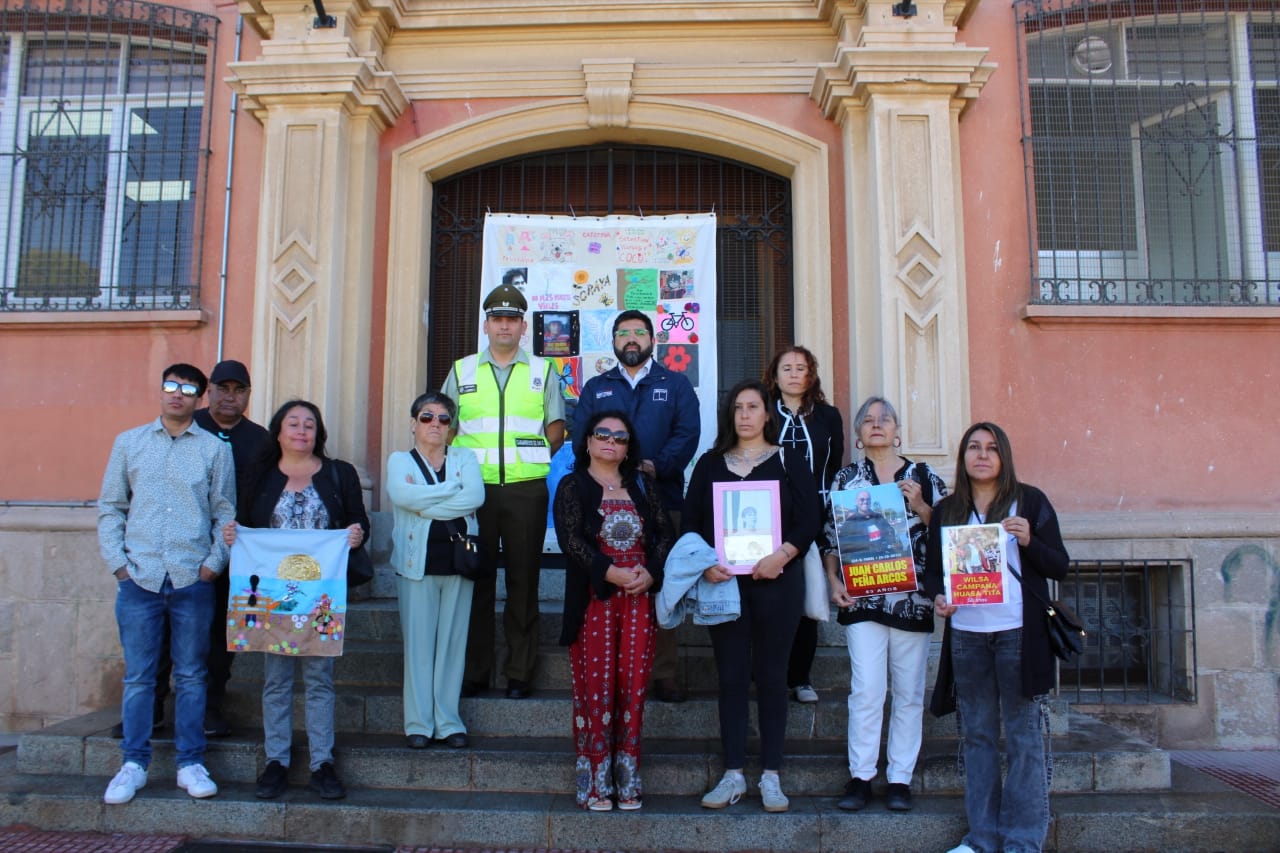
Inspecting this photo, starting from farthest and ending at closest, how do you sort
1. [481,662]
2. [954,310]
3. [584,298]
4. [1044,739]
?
[584,298] → [954,310] → [481,662] → [1044,739]

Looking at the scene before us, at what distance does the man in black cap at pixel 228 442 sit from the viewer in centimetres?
488

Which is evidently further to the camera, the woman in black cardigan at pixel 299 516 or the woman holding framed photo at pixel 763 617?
the woman in black cardigan at pixel 299 516

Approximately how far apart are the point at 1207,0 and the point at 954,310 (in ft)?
10.4

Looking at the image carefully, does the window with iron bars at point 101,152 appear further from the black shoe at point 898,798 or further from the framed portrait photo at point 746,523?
the black shoe at point 898,798

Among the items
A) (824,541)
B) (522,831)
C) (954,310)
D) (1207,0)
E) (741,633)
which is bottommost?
(522,831)

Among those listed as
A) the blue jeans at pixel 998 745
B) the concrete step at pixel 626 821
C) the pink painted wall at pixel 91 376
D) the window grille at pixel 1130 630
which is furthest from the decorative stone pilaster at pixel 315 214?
the window grille at pixel 1130 630

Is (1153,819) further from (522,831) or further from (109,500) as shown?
(109,500)

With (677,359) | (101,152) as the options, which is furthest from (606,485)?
(101,152)

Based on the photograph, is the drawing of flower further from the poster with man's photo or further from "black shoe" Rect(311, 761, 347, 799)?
"black shoe" Rect(311, 761, 347, 799)

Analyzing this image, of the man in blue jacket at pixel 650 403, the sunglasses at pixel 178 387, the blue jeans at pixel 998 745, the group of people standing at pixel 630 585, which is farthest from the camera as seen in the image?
the man in blue jacket at pixel 650 403

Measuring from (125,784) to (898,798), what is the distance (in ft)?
11.5

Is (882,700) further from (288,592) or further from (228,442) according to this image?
(228,442)

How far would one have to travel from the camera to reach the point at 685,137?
7.05 metres

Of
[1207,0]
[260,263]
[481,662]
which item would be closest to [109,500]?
[481,662]
